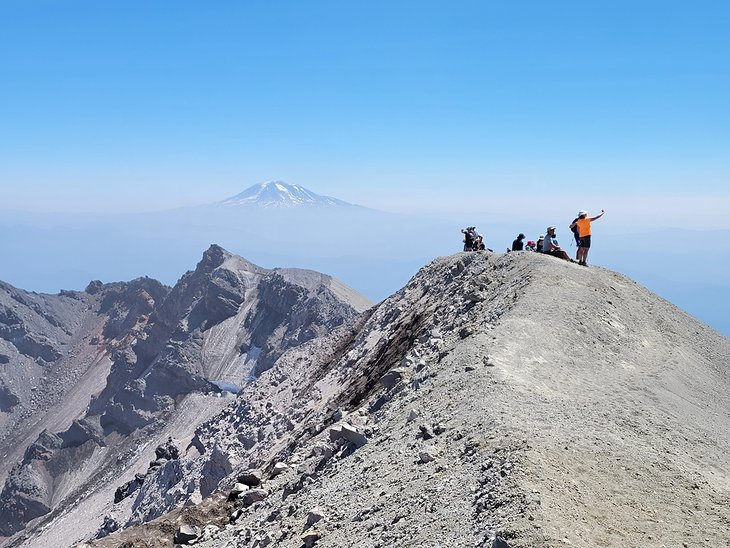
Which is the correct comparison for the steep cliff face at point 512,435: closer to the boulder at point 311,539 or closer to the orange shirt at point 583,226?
the boulder at point 311,539

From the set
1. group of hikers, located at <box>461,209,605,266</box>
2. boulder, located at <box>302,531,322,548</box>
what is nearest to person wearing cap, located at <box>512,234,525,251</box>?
group of hikers, located at <box>461,209,605,266</box>

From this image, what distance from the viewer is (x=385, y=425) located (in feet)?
58.7

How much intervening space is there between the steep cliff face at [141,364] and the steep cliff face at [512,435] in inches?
1844

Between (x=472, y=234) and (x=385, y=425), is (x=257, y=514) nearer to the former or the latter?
(x=385, y=425)

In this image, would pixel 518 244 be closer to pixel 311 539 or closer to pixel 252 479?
pixel 252 479

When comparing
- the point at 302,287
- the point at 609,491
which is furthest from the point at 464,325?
the point at 302,287

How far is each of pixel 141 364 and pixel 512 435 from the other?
3668 inches

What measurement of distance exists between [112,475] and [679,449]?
59.6m

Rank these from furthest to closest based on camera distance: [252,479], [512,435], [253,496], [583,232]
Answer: [583,232], [252,479], [253,496], [512,435]

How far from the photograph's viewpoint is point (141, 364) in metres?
99.2

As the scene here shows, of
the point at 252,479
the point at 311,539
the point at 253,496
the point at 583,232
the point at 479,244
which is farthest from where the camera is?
the point at 479,244

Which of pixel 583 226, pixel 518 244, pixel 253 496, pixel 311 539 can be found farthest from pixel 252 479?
pixel 583 226

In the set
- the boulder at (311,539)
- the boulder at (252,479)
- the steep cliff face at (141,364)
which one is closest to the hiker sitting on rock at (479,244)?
the boulder at (252,479)

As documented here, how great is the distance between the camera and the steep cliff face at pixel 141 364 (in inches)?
3027
